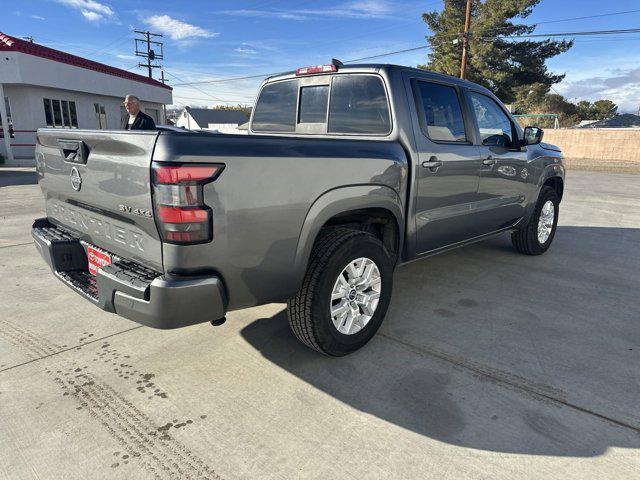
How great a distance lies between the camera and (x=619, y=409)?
8.10ft

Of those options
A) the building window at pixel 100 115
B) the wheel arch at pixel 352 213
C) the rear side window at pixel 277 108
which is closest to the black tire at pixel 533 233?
the wheel arch at pixel 352 213

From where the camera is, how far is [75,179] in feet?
8.83

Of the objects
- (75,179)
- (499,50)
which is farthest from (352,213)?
(499,50)

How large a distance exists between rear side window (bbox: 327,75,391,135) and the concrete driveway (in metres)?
1.57

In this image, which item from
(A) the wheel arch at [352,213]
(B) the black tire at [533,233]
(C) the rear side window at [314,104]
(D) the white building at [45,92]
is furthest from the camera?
(D) the white building at [45,92]

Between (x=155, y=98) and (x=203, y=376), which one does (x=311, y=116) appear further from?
(x=155, y=98)

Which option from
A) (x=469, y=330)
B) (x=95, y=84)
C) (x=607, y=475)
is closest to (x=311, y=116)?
(x=469, y=330)

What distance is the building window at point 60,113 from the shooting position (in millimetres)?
19844

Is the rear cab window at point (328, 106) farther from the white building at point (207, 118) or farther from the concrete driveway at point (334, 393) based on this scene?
the white building at point (207, 118)

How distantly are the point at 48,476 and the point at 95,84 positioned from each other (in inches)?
939

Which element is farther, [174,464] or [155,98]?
[155,98]

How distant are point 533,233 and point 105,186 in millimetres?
4806

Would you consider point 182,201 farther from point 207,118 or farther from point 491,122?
point 207,118

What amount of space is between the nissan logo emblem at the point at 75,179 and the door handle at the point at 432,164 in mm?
2341
